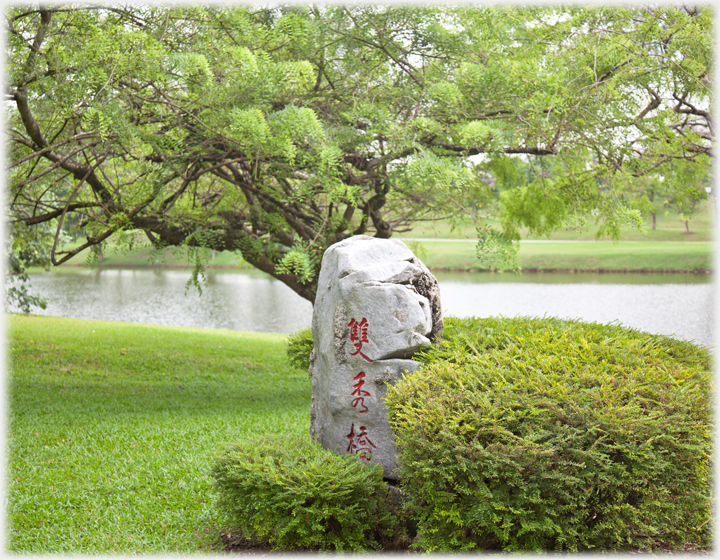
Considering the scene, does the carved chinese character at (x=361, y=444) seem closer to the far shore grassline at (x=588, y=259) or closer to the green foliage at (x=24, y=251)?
the green foliage at (x=24, y=251)

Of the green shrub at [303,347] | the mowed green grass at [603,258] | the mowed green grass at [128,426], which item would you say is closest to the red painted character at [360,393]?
the mowed green grass at [128,426]

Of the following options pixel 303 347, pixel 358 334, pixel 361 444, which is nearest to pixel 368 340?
pixel 358 334

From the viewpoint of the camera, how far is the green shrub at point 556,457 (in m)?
3.28

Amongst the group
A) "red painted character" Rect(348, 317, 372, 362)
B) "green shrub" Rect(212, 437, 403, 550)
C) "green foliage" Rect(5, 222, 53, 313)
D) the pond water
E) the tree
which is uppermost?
the tree

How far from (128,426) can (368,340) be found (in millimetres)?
4416

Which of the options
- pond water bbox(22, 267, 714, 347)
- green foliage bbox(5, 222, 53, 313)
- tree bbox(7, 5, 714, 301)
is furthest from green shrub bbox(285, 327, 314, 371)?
pond water bbox(22, 267, 714, 347)

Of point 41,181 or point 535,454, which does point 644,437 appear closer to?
point 535,454

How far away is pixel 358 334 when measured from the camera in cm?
408

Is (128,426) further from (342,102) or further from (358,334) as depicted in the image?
(342,102)

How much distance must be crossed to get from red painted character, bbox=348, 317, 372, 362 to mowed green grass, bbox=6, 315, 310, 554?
1.62 meters

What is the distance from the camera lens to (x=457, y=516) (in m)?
3.33

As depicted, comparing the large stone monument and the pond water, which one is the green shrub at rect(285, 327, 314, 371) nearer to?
the large stone monument

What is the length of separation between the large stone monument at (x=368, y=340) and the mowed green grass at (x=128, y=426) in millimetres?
1234

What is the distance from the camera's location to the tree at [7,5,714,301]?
5980 millimetres
